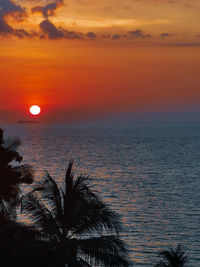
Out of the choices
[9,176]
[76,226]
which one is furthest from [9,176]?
[76,226]

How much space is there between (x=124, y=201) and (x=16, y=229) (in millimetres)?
46784

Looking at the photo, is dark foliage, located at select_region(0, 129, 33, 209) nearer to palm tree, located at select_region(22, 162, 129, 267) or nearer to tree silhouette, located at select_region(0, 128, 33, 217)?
tree silhouette, located at select_region(0, 128, 33, 217)

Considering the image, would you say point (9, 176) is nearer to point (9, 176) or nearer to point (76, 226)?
point (9, 176)

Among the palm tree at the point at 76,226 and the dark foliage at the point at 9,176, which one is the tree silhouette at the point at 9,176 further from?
the palm tree at the point at 76,226

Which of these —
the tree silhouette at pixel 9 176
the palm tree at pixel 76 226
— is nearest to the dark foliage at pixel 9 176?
the tree silhouette at pixel 9 176

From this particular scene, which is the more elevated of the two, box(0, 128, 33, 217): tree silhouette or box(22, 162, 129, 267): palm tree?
box(0, 128, 33, 217): tree silhouette

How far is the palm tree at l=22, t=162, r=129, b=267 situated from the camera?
17266 millimetres

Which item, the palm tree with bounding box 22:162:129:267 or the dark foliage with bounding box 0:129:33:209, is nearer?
the palm tree with bounding box 22:162:129:267

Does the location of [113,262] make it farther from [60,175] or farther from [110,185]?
[60,175]

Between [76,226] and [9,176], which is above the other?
[9,176]

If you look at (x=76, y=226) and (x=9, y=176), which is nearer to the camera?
(x=76, y=226)

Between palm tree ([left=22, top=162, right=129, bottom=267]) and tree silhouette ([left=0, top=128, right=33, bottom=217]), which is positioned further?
tree silhouette ([left=0, top=128, right=33, bottom=217])

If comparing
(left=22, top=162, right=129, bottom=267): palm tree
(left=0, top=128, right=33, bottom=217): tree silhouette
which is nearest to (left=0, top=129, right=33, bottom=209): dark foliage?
(left=0, top=128, right=33, bottom=217): tree silhouette

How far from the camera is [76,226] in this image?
1794cm
